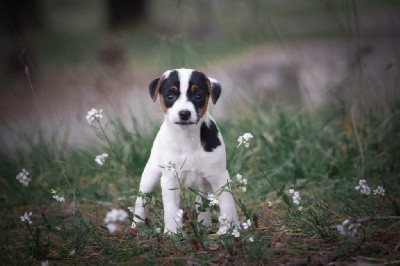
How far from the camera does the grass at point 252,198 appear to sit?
2.91 m

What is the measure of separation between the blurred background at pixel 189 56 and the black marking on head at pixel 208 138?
46cm

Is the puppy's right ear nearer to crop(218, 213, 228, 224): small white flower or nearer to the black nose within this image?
the black nose

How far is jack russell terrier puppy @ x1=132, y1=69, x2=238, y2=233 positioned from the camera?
310cm

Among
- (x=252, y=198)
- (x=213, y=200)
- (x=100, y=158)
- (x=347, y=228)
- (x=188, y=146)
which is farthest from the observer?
(x=252, y=198)

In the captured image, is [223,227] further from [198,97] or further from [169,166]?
[198,97]

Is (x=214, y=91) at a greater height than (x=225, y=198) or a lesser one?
greater

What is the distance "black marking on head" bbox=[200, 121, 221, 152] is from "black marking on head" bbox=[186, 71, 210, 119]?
0.44 ft

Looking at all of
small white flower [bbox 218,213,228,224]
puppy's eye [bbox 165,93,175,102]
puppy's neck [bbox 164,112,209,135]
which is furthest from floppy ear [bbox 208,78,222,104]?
small white flower [bbox 218,213,228,224]

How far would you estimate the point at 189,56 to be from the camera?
235 inches

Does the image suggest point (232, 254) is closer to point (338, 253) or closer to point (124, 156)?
point (338, 253)

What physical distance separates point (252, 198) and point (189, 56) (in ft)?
7.46

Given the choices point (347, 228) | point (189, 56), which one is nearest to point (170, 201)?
point (347, 228)

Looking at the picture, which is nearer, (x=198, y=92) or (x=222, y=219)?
(x=222, y=219)

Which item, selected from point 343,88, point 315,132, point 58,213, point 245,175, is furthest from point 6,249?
point 343,88
